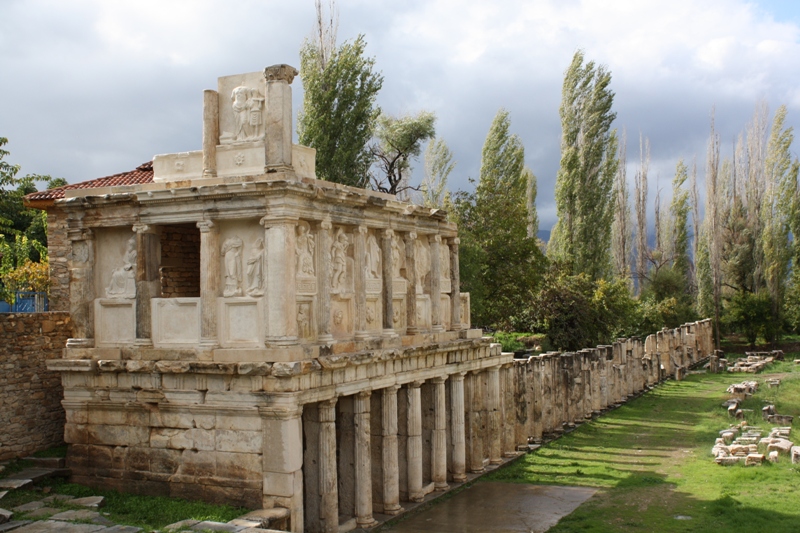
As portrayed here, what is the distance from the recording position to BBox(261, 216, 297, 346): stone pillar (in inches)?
538

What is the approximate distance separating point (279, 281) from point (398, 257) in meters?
4.26

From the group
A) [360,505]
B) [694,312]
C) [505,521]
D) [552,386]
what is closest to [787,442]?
[552,386]

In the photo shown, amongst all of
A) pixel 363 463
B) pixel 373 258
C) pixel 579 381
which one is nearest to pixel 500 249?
pixel 579 381

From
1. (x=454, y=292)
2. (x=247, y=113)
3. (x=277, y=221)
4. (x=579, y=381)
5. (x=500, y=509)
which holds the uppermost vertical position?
(x=247, y=113)

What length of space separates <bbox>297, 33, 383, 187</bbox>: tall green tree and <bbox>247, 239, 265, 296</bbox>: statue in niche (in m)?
15.9

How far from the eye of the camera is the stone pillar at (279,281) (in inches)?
538

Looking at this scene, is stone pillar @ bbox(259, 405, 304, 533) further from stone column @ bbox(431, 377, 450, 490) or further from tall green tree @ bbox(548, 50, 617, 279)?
tall green tree @ bbox(548, 50, 617, 279)

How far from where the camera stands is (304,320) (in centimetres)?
1431

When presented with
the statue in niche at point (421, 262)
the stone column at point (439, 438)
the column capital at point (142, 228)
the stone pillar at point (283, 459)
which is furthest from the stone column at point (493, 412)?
the column capital at point (142, 228)

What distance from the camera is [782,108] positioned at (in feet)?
175

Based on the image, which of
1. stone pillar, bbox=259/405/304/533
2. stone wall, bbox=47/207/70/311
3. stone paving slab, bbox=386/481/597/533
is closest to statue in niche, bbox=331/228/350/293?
stone pillar, bbox=259/405/304/533

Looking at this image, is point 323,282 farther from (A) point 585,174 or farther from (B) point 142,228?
(A) point 585,174

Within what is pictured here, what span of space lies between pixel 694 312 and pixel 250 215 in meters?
42.0

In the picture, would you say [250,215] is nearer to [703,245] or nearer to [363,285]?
[363,285]
